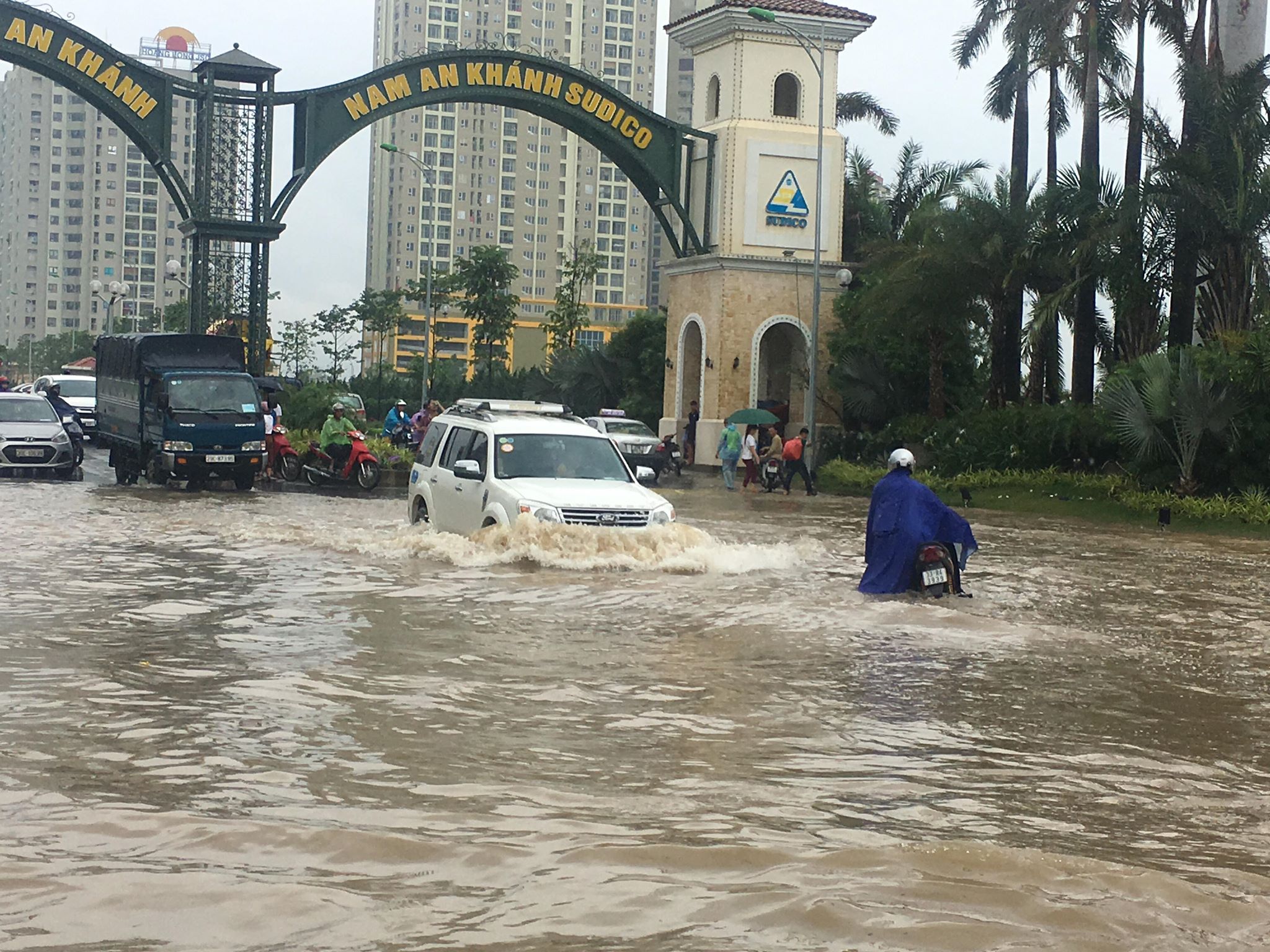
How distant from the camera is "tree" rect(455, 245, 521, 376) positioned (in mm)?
68188

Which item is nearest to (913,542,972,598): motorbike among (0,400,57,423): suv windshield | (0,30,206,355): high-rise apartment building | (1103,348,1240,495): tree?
(1103,348,1240,495): tree

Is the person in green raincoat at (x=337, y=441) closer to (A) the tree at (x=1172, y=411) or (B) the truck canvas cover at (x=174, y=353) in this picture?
(B) the truck canvas cover at (x=174, y=353)

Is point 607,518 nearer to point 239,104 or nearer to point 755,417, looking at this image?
point 755,417

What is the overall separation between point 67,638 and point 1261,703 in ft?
24.8

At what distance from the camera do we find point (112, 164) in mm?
168375

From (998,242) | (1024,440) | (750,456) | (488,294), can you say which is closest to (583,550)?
(750,456)

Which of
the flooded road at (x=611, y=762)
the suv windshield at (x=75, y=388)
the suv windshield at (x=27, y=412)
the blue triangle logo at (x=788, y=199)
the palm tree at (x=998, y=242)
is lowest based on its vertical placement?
the flooded road at (x=611, y=762)

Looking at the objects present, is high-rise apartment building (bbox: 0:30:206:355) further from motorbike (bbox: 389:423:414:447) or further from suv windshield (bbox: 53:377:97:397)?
motorbike (bbox: 389:423:414:447)

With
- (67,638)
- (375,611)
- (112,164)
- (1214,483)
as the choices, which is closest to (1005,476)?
(1214,483)

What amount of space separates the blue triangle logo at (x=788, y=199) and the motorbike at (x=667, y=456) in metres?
8.15

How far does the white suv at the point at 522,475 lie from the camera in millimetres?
15930

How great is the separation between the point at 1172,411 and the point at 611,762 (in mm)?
22323

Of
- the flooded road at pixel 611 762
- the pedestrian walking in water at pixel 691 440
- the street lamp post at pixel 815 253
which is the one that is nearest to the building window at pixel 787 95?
the street lamp post at pixel 815 253

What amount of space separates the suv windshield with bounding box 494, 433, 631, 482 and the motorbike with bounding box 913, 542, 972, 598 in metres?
4.24
